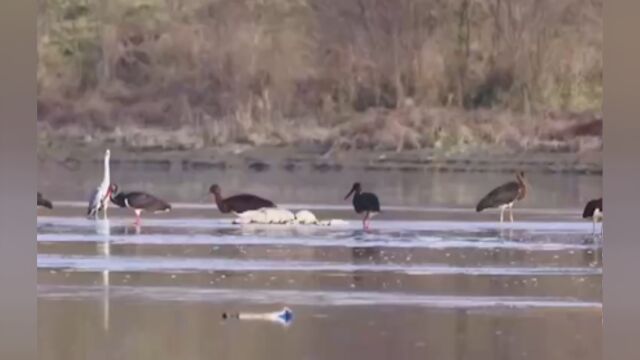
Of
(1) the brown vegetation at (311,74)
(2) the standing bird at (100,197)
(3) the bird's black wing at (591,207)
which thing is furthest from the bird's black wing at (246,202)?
(3) the bird's black wing at (591,207)

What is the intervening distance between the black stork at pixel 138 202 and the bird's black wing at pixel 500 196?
661mm

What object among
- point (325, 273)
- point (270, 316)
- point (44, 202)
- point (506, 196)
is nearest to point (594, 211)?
point (506, 196)

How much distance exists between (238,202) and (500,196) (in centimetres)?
55

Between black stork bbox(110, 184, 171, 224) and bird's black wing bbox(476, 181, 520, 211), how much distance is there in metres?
0.66

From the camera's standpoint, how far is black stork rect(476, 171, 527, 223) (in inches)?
98.7

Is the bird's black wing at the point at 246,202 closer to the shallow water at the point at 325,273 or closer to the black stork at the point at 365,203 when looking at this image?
the shallow water at the point at 325,273

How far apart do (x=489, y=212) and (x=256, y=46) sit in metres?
0.60

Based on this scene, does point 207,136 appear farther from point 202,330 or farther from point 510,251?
point 510,251

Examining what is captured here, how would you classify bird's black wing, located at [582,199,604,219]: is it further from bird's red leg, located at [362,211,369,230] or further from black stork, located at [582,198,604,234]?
bird's red leg, located at [362,211,369,230]

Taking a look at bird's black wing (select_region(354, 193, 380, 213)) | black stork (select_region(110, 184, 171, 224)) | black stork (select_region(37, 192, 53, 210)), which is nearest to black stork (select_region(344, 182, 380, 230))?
bird's black wing (select_region(354, 193, 380, 213))

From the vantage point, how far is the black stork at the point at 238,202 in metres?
2.50

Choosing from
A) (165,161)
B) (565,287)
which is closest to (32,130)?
(165,161)

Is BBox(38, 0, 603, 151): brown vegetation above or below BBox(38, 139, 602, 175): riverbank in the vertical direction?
above

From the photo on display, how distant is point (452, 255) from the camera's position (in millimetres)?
2529
